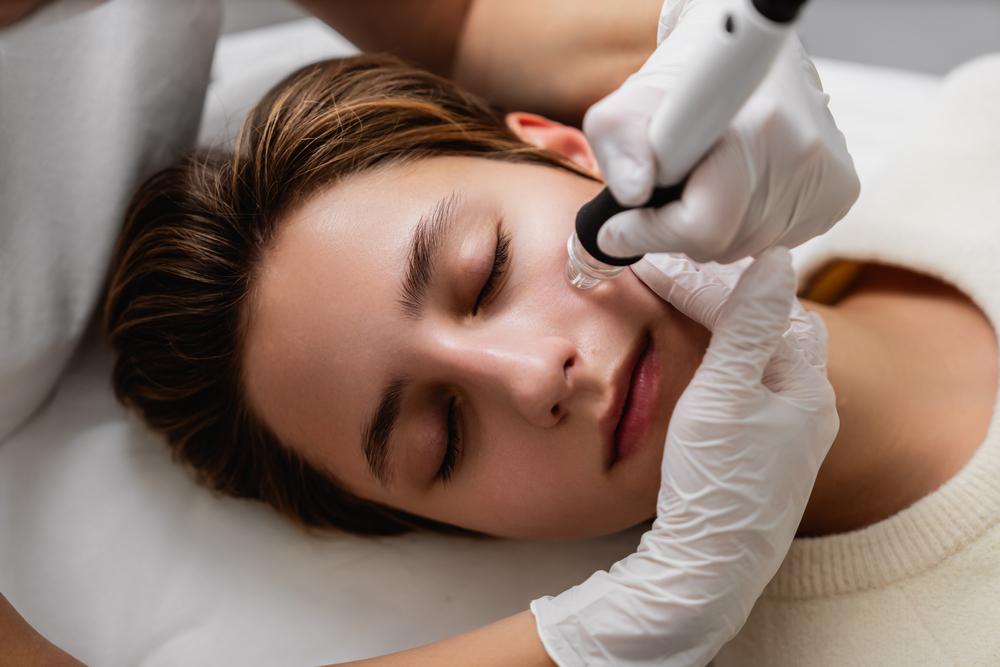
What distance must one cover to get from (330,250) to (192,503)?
53cm

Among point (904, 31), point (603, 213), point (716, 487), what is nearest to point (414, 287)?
point (603, 213)

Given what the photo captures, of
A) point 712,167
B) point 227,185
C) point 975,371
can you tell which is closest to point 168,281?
point 227,185

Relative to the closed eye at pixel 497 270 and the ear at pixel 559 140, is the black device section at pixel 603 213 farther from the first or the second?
the ear at pixel 559 140

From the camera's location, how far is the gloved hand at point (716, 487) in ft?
2.49

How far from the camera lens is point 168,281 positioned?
109 cm

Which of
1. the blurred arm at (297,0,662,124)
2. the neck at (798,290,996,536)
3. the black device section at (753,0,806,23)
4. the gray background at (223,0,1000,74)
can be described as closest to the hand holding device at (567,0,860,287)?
the black device section at (753,0,806,23)

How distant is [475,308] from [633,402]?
0.64 feet

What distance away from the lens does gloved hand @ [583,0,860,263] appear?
0.61 m

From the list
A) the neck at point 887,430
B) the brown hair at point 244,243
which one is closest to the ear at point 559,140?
the brown hair at point 244,243

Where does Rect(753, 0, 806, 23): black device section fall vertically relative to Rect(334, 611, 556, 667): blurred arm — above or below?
above

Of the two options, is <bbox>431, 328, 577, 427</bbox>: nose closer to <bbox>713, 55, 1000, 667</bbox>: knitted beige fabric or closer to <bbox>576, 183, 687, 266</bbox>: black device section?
<bbox>576, 183, 687, 266</bbox>: black device section

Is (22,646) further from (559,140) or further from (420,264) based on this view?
(559,140)

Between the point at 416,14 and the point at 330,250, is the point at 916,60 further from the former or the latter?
the point at 330,250

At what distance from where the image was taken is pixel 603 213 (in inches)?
27.6
